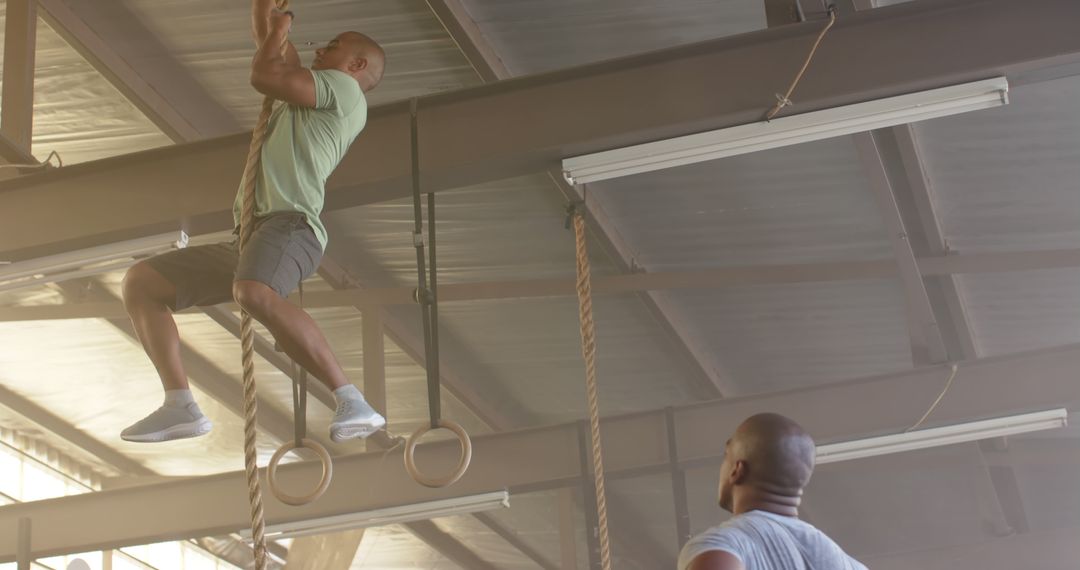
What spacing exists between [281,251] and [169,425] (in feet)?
2.19

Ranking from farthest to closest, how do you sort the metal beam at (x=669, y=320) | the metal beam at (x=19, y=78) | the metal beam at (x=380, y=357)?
1. the metal beam at (x=380, y=357)
2. the metal beam at (x=669, y=320)
3. the metal beam at (x=19, y=78)

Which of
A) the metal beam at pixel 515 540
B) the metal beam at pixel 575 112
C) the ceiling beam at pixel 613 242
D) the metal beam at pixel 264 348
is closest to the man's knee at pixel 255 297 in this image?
the metal beam at pixel 575 112

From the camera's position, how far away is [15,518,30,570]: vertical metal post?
8.57m

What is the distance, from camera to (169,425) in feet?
13.5

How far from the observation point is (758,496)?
2514 millimetres

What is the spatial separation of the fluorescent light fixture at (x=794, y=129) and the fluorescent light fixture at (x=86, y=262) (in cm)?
176

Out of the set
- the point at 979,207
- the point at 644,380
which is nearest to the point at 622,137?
the point at 979,207

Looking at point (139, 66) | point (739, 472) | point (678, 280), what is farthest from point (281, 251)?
point (678, 280)

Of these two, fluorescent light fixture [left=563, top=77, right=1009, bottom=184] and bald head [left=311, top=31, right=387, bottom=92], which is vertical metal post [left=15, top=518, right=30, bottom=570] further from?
bald head [left=311, top=31, right=387, bottom=92]

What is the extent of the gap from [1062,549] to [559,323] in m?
4.00

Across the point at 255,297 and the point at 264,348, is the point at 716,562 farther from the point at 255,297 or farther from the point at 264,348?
the point at 264,348

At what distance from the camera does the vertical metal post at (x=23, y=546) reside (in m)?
8.57

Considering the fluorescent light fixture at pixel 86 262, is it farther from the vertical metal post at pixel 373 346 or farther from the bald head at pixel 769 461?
the bald head at pixel 769 461

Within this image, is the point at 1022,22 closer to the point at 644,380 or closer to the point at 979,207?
the point at 979,207
